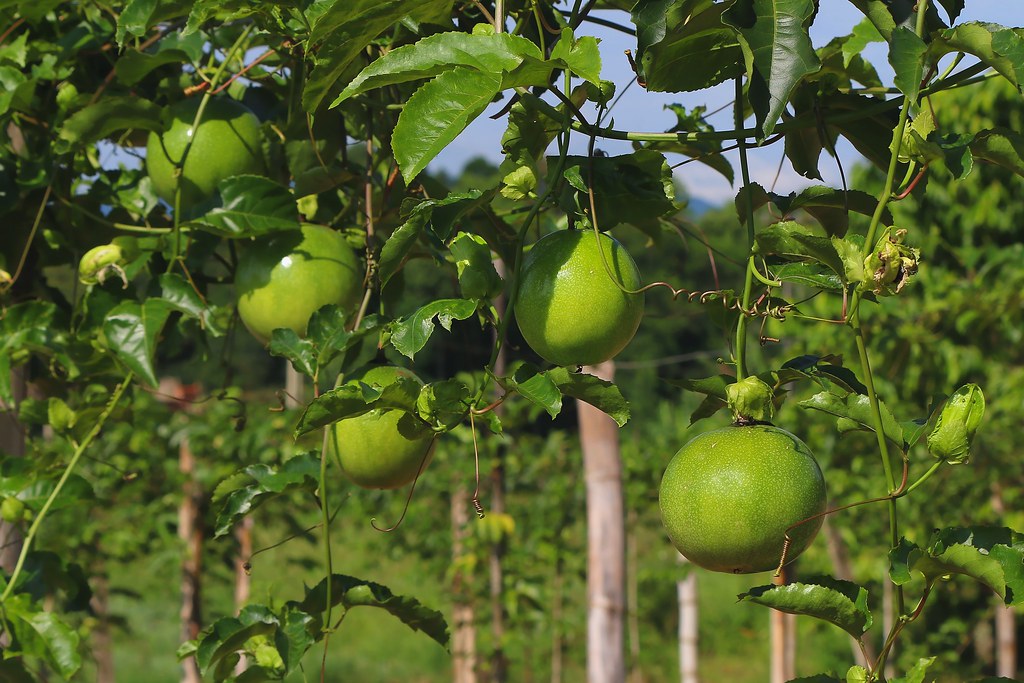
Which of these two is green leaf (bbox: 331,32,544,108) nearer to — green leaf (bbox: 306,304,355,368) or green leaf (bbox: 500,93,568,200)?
green leaf (bbox: 500,93,568,200)

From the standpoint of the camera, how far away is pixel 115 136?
5.42 ft

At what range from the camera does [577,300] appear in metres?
0.97

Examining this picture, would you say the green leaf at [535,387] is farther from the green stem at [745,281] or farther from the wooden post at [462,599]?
the wooden post at [462,599]

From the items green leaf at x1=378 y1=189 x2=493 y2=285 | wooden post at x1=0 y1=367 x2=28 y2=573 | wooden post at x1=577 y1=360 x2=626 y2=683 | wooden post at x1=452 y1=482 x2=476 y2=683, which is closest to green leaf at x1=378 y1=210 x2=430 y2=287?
green leaf at x1=378 y1=189 x2=493 y2=285

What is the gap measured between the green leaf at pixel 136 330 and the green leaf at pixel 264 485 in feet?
0.72

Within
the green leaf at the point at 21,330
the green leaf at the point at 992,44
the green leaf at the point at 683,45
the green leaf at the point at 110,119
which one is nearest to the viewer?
the green leaf at the point at 992,44

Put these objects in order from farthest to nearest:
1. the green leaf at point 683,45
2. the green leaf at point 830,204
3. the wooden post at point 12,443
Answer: the wooden post at point 12,443, the green leaf at point 830,204, the green leaf at point 683,45

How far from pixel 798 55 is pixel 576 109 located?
21cm

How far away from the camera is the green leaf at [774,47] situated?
0.86 metres

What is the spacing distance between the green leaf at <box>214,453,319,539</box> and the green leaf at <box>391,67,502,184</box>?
21.8 inches

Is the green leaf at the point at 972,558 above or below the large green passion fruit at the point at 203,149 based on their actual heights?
below

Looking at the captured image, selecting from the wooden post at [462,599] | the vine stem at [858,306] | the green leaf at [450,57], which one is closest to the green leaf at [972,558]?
the vine stem at [858,306]

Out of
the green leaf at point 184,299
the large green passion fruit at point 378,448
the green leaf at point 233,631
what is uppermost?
the green leaf at point 184,299

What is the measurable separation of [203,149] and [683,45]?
738mm
